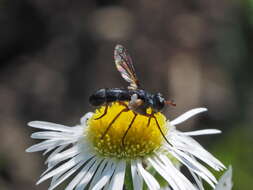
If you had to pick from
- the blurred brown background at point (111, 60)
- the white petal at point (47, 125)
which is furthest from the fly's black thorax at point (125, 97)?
the blurred brown background at point (111, 60)

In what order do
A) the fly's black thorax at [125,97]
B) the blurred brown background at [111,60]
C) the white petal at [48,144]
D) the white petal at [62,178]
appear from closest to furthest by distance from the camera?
1. the white petal at [62,178]
2. the fly's black thorax at [125,97]
3. the white petal at [48,144]
4. the blurred brown background at [111,60]

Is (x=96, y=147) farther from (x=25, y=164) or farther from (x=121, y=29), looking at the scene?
(x=121, y=29)

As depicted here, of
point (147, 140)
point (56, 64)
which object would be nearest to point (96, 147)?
point (147, 140)

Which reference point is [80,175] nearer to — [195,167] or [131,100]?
[131,100]

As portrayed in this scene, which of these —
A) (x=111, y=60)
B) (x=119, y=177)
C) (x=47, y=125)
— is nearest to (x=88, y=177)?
(x=119, y=177)

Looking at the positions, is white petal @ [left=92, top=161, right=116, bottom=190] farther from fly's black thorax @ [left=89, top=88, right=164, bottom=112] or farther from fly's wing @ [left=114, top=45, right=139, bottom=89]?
fly's wing @ [left=114, top=45, right=139, bottom=89]

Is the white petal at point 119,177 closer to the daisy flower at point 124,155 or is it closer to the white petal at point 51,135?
the daisy flower at point 124,155
